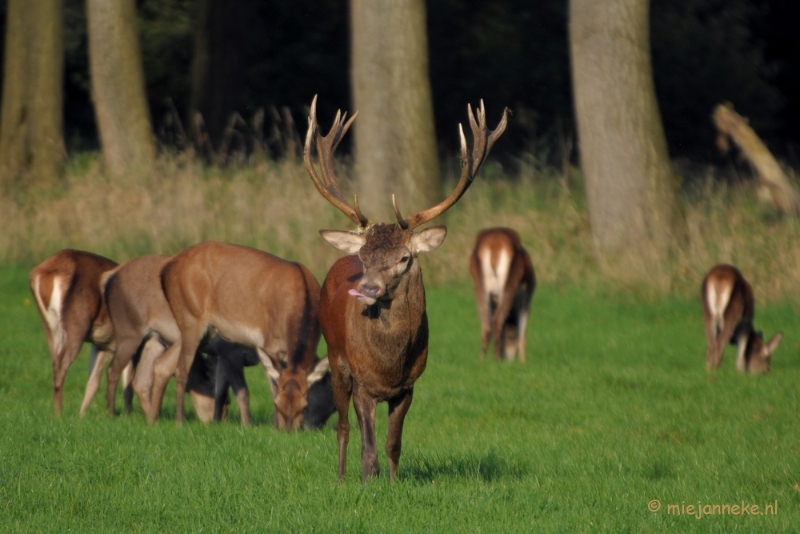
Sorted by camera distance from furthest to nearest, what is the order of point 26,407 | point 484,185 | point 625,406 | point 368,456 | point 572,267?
point 484,185 → point 572,267 → point 625,406 → point 26,407 → point 368,456

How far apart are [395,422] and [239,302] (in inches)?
121

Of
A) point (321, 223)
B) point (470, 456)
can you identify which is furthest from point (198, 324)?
point (321, 223)

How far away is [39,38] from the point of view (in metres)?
20.0

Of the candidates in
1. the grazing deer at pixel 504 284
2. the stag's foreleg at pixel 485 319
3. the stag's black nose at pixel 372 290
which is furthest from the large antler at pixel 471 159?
the grazing deer at pixel 504 284

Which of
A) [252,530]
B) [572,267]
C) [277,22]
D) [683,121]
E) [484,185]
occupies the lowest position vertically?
[252,530]

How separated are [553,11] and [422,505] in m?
28.6

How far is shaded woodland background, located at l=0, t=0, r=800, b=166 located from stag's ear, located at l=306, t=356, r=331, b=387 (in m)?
22.3

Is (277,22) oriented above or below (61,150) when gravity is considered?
above

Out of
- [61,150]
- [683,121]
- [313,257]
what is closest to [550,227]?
[313,257]

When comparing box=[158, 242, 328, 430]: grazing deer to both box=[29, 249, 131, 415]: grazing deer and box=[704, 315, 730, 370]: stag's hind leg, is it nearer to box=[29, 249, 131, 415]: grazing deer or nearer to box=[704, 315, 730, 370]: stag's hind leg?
box=[29, 249, 131, 415]: grazing deer

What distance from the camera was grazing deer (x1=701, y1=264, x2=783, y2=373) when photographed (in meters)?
11.8

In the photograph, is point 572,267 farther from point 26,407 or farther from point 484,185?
point 26,407

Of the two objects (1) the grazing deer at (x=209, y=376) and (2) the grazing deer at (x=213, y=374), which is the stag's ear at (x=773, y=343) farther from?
(1) the grazing deer at (x=209, y=376)

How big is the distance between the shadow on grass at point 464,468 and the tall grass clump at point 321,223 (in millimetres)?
7307
